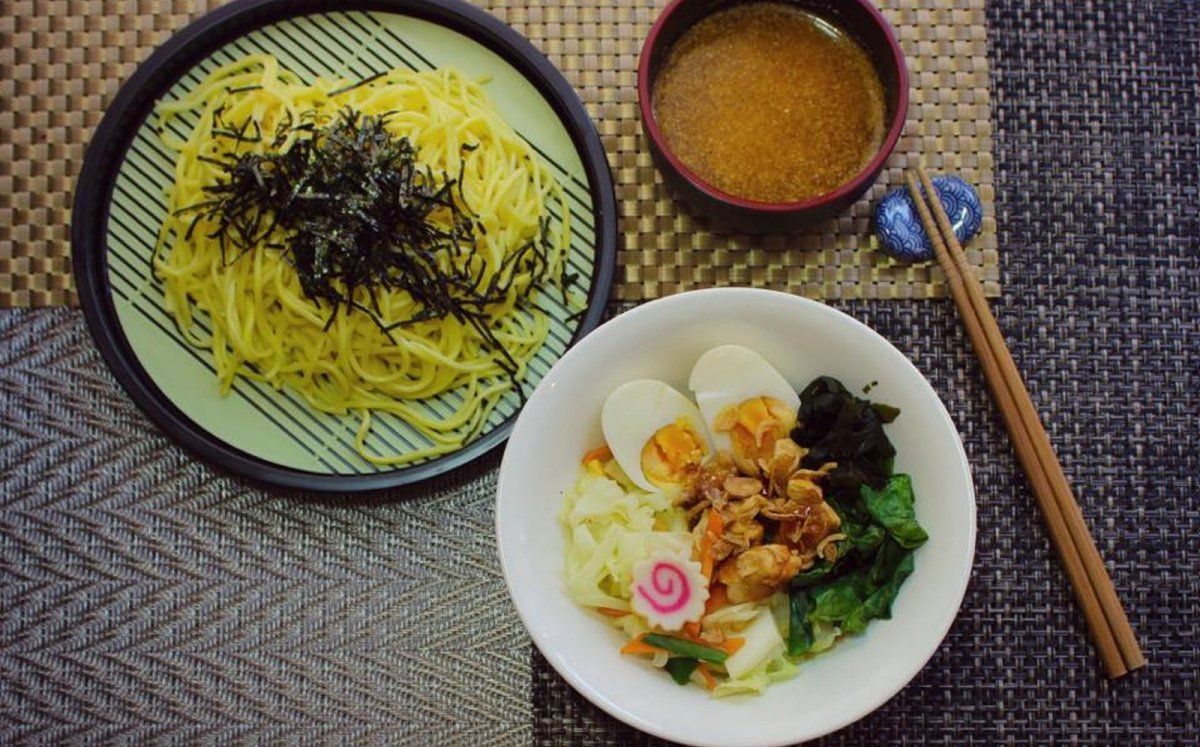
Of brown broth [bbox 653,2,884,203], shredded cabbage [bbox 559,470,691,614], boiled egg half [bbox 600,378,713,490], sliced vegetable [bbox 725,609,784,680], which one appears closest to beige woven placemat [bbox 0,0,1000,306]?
brown broth [bbox 653,2,884,203]

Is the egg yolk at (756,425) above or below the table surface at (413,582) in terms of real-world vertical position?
above

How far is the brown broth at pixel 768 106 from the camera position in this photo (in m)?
1.67

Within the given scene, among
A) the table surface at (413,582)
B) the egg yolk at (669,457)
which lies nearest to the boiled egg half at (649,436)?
the egg yolk at (669,457)

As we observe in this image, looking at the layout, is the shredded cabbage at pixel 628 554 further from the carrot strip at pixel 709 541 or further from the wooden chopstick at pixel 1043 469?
the wooden chopstick at pixel 1043 469

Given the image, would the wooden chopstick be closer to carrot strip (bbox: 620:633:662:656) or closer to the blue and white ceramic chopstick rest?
the blue and white ceramic chopstick rest

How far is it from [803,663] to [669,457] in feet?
1.16

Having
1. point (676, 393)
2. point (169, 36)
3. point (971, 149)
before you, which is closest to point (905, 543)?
point (676, 393)

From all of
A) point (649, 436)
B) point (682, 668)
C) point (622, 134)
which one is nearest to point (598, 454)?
point (649, 436)

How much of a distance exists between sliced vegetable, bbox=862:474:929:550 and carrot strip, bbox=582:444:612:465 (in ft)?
1.23

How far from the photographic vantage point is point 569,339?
173 cm

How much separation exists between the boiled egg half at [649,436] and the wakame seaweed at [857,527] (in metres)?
0.18

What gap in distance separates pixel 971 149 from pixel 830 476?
71cm

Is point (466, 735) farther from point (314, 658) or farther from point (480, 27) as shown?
point (480, 27)

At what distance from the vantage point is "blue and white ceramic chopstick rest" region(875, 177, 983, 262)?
176 cm
